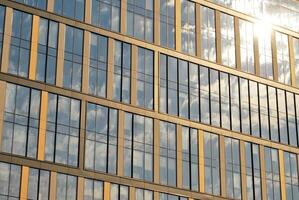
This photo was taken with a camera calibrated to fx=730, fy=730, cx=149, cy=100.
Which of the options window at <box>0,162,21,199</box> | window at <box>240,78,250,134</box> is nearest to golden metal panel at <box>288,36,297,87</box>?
window at <box>240,78,250,134</box>

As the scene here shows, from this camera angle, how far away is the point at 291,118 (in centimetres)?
7288

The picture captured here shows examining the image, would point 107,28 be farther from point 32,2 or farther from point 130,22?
point 32,2

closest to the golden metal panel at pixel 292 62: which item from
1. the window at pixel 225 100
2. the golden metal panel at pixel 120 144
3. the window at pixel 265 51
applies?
the window at pixel 265 51

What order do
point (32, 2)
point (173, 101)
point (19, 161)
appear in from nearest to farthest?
1. point (19, 161)
2. point (32, 2)
3. point (173, 101)

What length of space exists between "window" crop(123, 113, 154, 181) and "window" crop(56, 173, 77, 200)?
4994 millimetres

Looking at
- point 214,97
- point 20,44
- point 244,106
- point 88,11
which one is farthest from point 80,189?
point 244,106

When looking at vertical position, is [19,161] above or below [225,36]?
below

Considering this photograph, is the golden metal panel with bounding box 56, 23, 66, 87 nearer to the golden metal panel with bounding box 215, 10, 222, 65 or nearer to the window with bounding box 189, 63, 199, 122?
the window with bounding box 189, 63, 199, 122

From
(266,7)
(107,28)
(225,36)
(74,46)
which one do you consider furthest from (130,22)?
(266,7)

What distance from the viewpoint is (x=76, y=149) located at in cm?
5725

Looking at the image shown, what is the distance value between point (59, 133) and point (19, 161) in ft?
13.5

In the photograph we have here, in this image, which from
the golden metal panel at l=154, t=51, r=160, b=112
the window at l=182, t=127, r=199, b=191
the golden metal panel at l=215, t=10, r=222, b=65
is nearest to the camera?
the window at l=182, t=127, r=199, b=191

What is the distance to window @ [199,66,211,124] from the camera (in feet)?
217

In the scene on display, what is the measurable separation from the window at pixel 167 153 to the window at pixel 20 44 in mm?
13313
